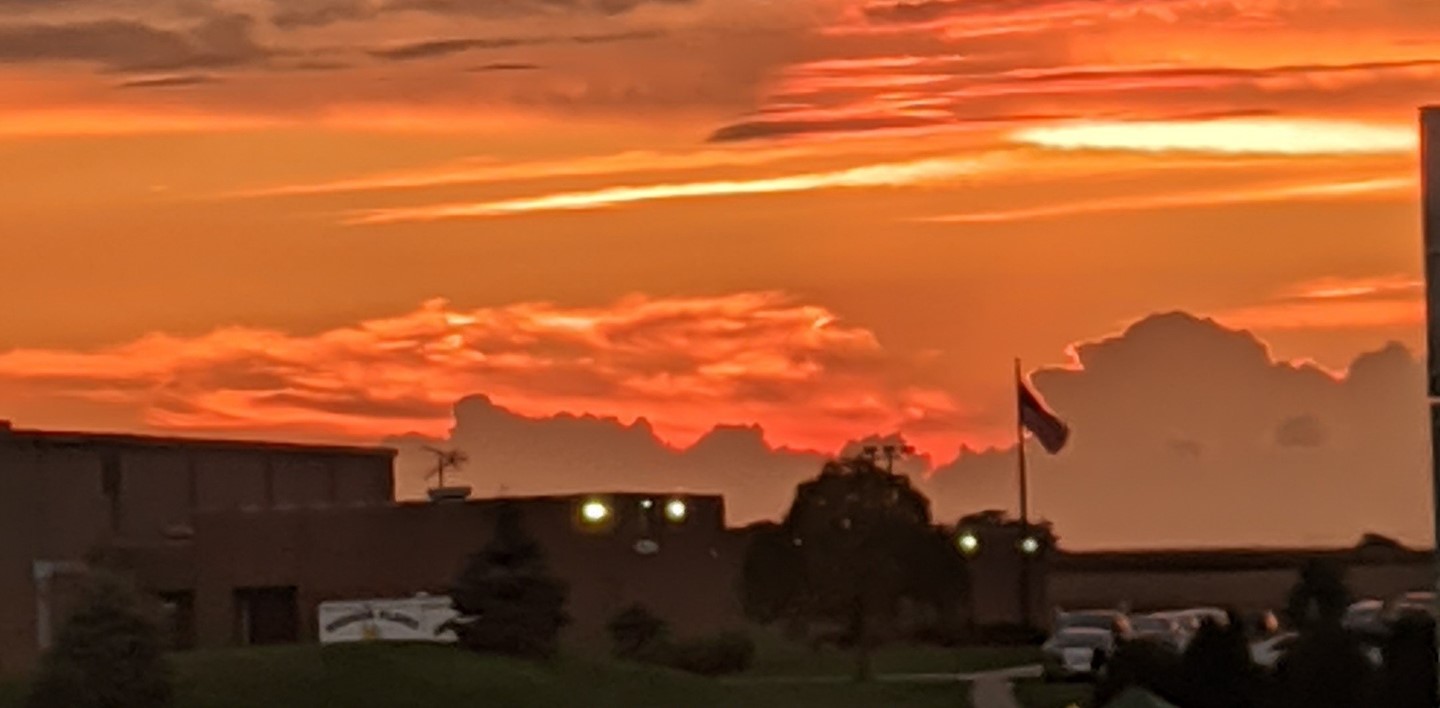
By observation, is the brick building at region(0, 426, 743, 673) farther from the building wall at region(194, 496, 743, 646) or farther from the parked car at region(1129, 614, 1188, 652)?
the parked car at region(1129, 614, 1188, 652)

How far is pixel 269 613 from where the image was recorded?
90.8 meters

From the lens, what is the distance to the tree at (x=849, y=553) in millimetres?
72000

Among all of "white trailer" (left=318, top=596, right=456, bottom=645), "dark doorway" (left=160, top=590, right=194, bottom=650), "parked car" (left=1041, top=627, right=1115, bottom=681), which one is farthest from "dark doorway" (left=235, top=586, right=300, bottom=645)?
"parked car" (left=1041, top=627, right=1115, bottom=681)

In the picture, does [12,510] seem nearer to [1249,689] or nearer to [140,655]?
[140,655]

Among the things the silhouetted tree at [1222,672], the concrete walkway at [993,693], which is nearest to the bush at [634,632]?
the concrete walkway at [993,693]

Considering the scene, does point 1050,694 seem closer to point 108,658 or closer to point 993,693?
point 993,693

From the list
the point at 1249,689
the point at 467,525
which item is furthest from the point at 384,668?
the point at 467,525

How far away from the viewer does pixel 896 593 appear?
72.6 meters

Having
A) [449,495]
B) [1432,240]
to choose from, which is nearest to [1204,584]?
[449,495]

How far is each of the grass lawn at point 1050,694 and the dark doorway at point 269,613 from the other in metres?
34.0

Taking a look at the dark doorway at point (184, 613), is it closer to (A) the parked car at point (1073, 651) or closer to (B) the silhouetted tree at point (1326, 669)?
(A) the parked car at point (1073, 651)

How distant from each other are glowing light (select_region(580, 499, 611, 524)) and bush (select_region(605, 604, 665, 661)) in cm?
3043

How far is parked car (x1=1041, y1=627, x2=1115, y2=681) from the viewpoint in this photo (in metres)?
61.7

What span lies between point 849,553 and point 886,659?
14.6 m
